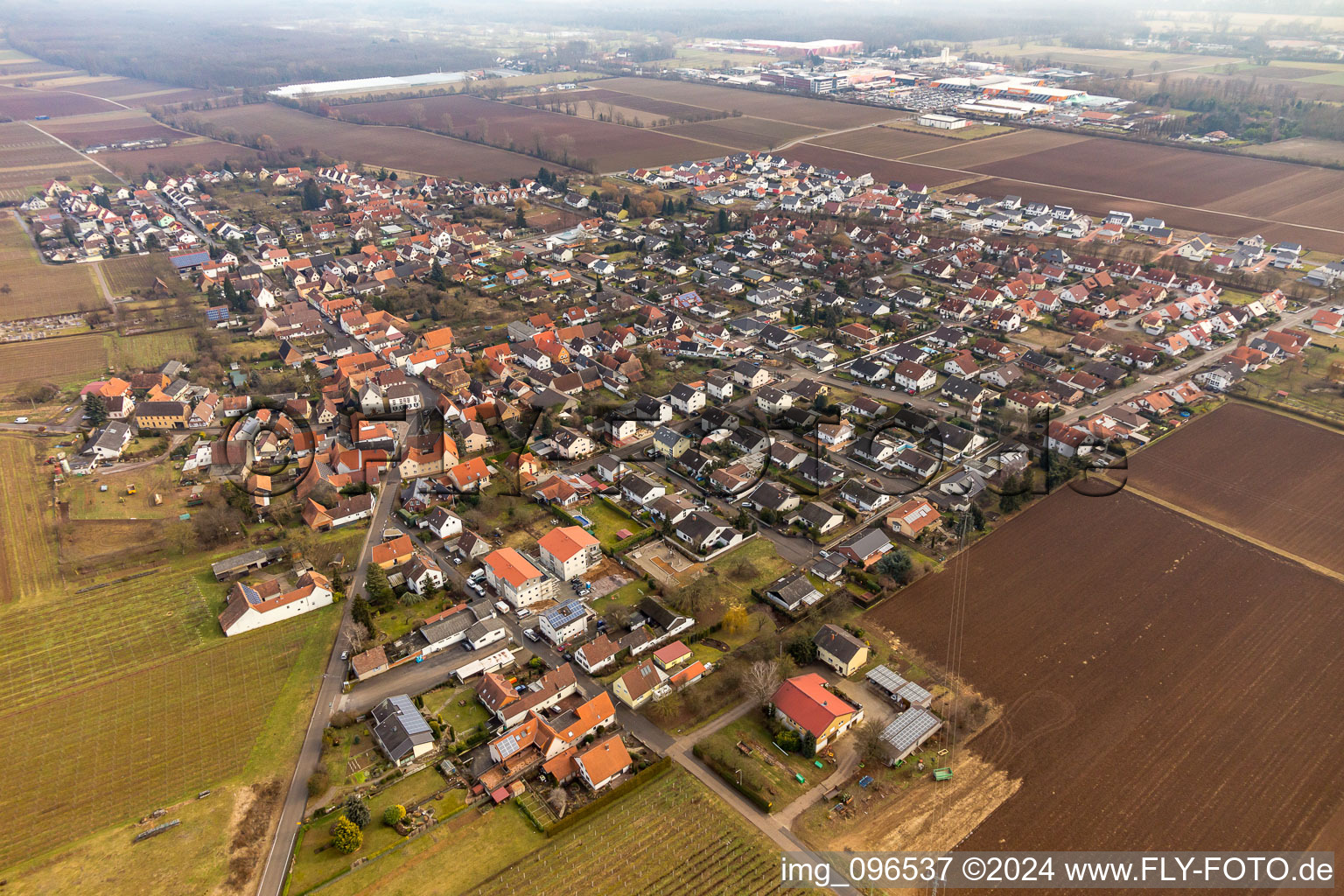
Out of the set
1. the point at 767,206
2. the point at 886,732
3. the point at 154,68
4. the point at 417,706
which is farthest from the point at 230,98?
the point at 886,732

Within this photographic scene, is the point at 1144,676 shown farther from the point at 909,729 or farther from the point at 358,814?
the point at 358,814

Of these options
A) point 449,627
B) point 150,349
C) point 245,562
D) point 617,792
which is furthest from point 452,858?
point 150,349

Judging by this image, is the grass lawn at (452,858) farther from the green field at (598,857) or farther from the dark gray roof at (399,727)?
the dark gray roof at (399,727)

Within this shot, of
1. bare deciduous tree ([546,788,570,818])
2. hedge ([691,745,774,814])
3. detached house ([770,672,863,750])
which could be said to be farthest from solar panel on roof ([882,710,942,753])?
bare deciduous tree ([546,788,570,818])

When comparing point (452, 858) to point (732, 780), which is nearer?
point (452, 858)

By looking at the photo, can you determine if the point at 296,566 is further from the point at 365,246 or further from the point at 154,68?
the point at 154,68

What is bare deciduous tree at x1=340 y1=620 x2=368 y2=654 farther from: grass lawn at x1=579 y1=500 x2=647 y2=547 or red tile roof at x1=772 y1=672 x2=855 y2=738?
red tile roof at x1=772 y1=672 x2=855 y2=738
